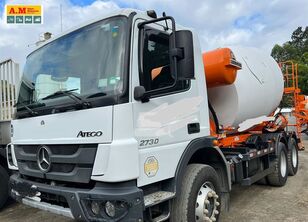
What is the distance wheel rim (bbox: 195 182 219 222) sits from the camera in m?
3.81

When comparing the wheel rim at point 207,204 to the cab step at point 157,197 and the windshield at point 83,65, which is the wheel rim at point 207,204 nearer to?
the cab step at point 157,197

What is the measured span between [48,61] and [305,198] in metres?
4.93

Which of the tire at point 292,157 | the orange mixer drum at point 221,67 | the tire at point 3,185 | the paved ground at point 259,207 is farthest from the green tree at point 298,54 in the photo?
the tire at point 3,185

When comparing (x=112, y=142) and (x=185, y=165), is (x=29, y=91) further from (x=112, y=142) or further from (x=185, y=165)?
(x=185, y=165)

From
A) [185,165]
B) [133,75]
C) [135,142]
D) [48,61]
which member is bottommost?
[185,165]

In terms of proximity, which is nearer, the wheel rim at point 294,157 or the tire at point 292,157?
the tire at point 292,157

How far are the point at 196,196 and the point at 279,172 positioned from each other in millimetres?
3663

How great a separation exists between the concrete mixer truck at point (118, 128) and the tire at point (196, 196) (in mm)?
11

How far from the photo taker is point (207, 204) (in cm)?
395

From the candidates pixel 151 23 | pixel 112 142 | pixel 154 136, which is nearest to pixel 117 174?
pixel 112 142

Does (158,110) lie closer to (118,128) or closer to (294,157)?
(118,128)

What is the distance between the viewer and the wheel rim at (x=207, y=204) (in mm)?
3814

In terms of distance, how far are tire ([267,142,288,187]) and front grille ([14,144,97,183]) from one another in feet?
15.7

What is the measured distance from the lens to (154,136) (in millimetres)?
3324
